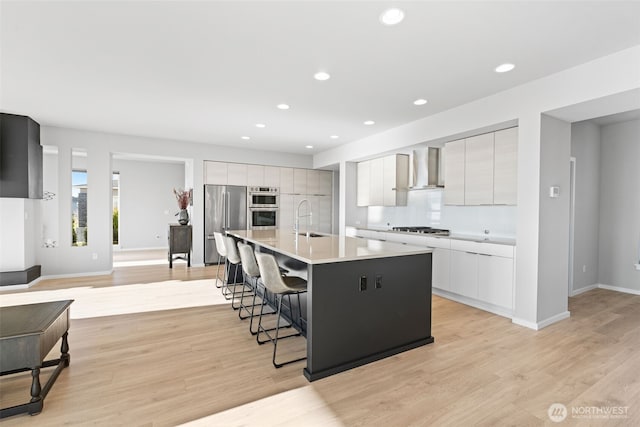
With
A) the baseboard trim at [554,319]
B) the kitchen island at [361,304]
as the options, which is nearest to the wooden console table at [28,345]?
the kitchen island at [361,304]

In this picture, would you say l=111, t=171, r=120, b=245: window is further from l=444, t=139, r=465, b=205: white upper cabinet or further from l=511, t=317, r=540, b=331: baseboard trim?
l=511, t=317, r=540, b=331: baseboard trim

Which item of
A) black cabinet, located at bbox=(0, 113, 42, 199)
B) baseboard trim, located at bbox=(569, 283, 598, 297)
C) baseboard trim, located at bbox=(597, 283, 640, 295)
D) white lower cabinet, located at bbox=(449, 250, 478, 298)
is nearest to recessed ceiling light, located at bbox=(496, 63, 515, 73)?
white lower cabinet, located at bbox=(449, 250, 478, 298)

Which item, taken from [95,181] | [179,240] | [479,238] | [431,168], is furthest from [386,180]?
[95,181]

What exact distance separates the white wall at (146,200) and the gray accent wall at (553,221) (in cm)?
941

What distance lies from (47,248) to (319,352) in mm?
5990

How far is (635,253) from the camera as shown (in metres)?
4.68

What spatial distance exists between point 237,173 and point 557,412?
6.67 metres

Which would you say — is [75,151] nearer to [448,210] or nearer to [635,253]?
[448,210]

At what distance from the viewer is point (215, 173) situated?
6.95 metres

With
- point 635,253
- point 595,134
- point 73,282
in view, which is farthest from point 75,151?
point 635,253

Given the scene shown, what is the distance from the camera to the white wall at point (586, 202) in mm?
4688

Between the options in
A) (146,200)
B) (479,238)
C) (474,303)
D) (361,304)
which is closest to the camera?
(361,304)

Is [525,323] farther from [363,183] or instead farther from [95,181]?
[95,181]

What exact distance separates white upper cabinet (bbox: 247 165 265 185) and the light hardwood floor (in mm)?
4114
